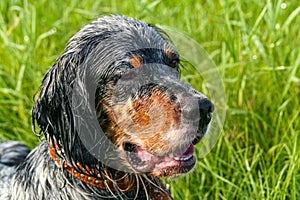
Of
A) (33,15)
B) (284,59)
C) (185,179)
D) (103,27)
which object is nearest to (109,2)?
(33,15)

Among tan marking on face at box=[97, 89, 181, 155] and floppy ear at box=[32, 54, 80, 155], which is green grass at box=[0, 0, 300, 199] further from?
floppy ear at box=[32, 54, 80, 155]

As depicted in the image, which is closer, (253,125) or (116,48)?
(116,48)

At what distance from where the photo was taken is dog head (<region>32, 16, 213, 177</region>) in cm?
353

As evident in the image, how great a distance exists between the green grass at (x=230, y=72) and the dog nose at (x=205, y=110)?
3.35 ft

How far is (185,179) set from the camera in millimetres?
4691

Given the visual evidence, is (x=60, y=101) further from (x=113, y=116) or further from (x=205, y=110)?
(x=205, y=110)

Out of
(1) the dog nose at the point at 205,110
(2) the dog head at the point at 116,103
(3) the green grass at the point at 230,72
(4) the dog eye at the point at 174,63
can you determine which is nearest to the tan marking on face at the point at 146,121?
(2) the dog head at the point at 116,103

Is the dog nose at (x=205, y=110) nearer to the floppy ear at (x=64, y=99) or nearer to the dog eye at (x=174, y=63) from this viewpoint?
the dog eye at (x=174, y=63)

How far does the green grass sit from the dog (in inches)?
38.7

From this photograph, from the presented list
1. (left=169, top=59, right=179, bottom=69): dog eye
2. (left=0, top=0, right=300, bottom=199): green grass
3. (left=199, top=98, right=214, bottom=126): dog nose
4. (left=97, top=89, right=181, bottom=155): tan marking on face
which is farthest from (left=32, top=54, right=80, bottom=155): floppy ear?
(left=0, top=0, right=300, bottom=199): green grass

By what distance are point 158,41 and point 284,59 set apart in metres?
1.73

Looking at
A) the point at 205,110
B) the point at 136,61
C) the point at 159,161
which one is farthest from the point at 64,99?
the point at 205,110

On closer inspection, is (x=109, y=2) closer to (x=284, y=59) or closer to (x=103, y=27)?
(x=284, y=59)

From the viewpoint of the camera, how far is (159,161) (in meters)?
3.66
